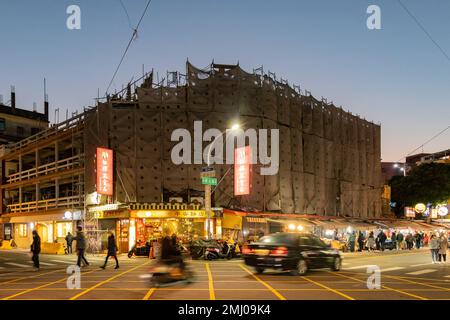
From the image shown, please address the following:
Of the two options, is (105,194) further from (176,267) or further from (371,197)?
(371,197)

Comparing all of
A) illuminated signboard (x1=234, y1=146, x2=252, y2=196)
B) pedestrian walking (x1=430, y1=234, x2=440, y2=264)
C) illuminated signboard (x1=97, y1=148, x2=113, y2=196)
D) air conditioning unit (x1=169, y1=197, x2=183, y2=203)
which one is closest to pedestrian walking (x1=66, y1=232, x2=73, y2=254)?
illuminated signboard (x1=97, y1=148, x2=113, y2=196)

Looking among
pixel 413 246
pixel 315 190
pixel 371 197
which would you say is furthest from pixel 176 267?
pixel 371 197

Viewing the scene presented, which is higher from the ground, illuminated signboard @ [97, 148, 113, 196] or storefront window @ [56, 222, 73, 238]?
illuminated signboard @ [97, 148, 113, 196]

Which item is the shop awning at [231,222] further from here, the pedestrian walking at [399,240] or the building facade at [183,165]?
the pedestrian walking at [399,240]

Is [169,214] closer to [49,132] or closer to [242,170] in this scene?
[242,170]

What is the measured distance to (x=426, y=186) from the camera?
240 ft

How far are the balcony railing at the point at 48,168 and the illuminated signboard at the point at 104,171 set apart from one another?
20.0 feet

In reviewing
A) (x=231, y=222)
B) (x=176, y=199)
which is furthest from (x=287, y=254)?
(x=176, y=199)

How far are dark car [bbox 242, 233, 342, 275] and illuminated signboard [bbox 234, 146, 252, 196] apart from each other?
1606 cm

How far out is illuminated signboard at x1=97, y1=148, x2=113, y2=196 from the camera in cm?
3563

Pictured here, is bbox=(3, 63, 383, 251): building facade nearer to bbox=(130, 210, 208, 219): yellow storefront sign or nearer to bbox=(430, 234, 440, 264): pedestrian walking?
bbox=(130, 210, 208, 219): yellow storefront sign

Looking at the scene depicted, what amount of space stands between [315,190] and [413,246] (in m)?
10.8

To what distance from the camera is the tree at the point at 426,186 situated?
72125mm
